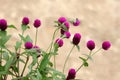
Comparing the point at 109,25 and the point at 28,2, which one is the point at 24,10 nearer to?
the point at 28,2

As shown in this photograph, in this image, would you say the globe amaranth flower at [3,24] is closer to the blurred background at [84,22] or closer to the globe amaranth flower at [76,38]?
the globe amaranth flower at [76,38]

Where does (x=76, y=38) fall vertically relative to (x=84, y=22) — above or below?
below

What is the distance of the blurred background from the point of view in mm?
3684

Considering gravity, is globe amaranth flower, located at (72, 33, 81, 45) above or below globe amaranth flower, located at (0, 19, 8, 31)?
below

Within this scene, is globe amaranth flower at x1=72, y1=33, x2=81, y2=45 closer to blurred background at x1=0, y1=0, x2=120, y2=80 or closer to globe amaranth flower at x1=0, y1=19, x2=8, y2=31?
globe amaranth flower at x1=0, y1=19, x2=8, y2=31

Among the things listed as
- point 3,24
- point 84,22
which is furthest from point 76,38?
point 84,22

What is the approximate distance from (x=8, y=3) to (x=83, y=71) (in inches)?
52.6

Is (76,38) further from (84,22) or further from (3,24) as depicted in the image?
(84,22)

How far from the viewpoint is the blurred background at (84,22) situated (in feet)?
12.1

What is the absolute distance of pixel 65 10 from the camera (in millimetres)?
4520

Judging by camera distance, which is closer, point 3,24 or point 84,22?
point 3,24

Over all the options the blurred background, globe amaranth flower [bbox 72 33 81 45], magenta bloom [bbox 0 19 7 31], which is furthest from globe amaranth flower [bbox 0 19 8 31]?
the blurred background

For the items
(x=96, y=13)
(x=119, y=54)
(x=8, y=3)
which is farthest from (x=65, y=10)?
(x=119, y=54)

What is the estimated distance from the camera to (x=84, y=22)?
4344 millimetres
